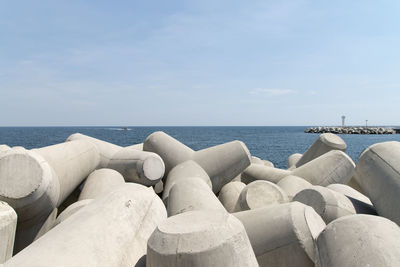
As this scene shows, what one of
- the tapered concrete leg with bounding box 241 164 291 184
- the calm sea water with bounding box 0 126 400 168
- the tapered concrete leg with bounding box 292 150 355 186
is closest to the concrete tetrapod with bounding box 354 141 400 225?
the tapered concrete leg with bounding box 292 150 355 186

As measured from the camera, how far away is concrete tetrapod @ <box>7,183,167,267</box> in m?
1.89

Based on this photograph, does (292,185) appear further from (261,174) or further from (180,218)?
(180,218)

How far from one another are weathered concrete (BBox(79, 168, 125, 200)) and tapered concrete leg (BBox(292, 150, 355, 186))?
317cm

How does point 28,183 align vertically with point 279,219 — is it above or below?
above

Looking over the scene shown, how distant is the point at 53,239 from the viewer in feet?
6.79

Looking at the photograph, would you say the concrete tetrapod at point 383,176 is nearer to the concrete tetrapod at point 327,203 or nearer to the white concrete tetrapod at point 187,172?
the concrete tetrapod at point 327,203

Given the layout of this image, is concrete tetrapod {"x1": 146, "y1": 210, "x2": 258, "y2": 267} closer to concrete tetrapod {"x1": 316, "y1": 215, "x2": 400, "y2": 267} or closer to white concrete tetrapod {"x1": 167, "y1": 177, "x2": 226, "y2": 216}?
concrete tetrapod {"x1": 316, "y1": 215, "x2": 400, "y2": 267}

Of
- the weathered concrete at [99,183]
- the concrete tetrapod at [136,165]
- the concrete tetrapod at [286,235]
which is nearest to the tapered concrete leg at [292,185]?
the concrete tetrapod at [136,165]

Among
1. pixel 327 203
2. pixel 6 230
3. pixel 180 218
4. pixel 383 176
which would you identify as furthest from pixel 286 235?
pixel 6 230

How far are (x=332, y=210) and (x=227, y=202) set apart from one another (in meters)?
1.77

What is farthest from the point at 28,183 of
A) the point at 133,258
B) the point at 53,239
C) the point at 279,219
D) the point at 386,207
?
the point at 386,207

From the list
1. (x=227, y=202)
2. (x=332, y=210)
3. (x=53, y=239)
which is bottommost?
(x=227, y=202)

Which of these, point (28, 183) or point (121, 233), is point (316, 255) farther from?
point (28, 183)

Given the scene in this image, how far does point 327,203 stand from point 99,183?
2816mm
